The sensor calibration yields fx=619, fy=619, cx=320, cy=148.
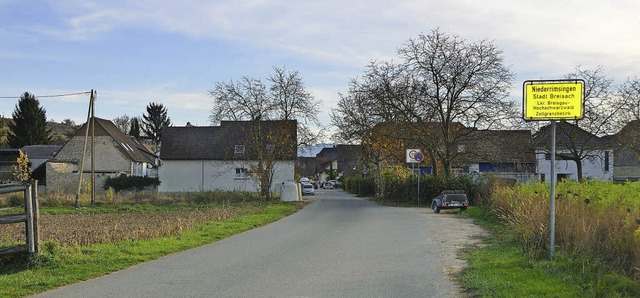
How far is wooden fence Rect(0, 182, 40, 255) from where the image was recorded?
1112 cm

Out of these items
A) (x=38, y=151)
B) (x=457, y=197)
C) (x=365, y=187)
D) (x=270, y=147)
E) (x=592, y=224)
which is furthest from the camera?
(x=38, y=151)

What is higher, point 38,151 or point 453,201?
point 38,151

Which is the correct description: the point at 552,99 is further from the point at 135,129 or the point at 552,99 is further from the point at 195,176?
the point at 135,129

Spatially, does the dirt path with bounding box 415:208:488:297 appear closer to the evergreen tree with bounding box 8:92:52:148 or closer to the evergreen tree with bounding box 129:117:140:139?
the evergreen tree with bounding box 8:92:52:148

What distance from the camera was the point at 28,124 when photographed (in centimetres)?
7869

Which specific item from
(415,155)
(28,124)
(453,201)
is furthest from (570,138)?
(28,124)

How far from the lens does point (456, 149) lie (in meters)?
40.4

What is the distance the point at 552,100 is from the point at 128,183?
47846 millimetres

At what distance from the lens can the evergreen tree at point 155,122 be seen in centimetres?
10925

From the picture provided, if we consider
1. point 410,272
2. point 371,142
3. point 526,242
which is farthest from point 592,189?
point 371,142

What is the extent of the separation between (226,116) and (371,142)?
452 inches

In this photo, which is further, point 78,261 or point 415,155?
point 415,155

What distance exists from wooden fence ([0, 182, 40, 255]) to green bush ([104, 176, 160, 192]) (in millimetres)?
43282

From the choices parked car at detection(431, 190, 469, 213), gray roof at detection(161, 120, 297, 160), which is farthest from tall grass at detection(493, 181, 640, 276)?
gray roof at detection(161, 120, 297, 160)
